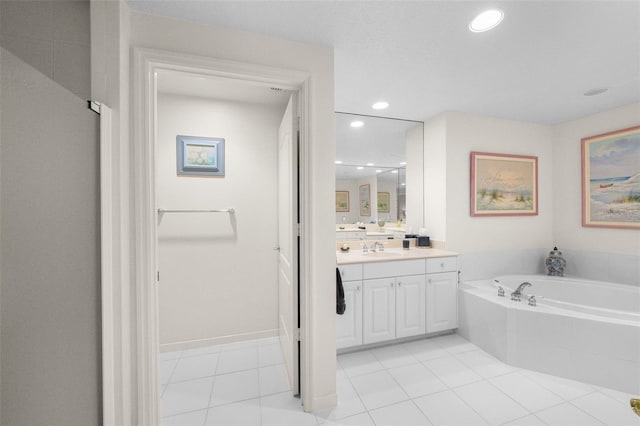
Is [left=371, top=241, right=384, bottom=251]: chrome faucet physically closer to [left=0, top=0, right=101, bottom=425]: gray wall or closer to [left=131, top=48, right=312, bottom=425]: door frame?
[left=131, top=48, right=312, bottom=425]: door frame

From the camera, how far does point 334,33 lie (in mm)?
1497

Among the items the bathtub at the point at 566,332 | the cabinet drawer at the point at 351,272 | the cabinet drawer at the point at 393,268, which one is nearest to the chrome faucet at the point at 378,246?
the cabinet drawer at the point at 393,268

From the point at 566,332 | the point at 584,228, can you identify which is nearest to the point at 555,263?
the point at 584,228

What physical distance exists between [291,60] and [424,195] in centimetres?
215

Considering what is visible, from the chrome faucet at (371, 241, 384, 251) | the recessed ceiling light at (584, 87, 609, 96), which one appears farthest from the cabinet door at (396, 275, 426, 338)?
the recessed ceiling light at (584, 87, 609, 96)

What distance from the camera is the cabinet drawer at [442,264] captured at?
2.46 metres

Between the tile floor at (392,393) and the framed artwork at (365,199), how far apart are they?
1.42 meters

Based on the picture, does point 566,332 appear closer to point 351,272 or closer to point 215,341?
point 351,272

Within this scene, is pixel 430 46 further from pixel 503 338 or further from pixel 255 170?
pixel 503 338

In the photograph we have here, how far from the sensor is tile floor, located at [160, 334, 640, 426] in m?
1.54

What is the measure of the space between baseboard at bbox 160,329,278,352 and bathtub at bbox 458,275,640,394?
197 cm

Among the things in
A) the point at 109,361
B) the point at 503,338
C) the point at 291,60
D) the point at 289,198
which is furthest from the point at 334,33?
the point at 503,338

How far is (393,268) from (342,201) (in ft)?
2.99

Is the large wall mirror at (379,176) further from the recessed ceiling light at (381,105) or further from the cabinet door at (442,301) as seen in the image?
the cabinet door at (442,301)
